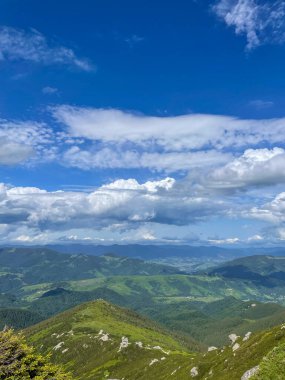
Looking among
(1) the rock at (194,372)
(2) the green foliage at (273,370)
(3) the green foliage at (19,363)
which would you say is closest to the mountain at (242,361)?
(1) the rock at (194,372)

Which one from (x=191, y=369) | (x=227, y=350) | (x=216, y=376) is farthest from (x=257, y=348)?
(x=191, y=369)

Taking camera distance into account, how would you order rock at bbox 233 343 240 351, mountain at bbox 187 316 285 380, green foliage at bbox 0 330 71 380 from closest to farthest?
green foliage at bbox 0 330 71 380, mountain at bbox 187 316 285 380, rock at bbox 233 343 240 351

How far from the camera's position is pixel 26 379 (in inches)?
2493

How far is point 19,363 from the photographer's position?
6400 centimetres

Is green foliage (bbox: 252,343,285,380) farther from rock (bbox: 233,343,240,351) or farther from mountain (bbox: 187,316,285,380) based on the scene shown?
rock (bbox: 233,343,240,351)

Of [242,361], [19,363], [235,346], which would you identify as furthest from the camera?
[235,346]

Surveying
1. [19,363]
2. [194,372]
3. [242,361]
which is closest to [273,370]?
[19,363]

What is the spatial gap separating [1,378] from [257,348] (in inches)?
3124

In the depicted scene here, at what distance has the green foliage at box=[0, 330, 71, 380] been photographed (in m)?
62.0

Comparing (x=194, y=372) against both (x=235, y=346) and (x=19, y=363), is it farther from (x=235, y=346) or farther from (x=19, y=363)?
(x=19, y=363)

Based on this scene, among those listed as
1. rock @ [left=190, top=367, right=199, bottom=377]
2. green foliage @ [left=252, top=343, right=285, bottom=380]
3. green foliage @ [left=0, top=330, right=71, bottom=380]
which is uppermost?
green foliage @ [left=252, top=343, right=285, bottom=380]

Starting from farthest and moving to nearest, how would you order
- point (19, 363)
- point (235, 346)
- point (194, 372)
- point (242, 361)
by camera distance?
point (194, 372) → point (235, 346) → point (242, 361) → point (19, 363)

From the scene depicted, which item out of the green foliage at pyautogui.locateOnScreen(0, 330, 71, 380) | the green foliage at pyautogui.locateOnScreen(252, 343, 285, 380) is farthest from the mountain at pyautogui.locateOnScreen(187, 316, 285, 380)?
the green foliage at pyautogui.locateOnScreen(0, 330, 71, 380)

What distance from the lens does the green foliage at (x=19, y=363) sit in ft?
204
